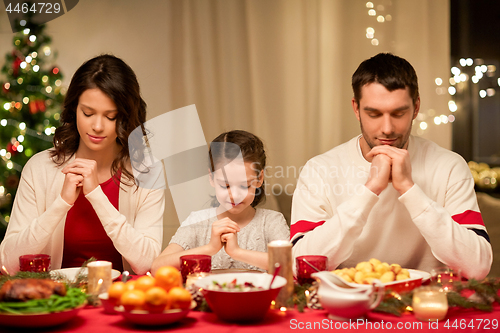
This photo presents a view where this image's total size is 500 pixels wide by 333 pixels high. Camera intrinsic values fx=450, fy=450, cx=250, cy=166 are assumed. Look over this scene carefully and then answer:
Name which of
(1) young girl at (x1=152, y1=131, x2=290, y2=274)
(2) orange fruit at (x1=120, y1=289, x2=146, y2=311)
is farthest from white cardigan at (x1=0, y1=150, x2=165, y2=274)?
(2) orange fruit at (x1=120, y1=289, x2=146, y2=311)

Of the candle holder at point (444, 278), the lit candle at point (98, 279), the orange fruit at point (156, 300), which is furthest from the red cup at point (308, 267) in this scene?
the lit candle at point (98, 279)

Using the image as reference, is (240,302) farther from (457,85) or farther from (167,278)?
(457,85)

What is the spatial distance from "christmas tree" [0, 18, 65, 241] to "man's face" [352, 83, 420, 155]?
2695mm

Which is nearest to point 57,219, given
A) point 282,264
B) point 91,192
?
point 91,192

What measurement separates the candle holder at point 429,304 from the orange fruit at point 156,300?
57cm

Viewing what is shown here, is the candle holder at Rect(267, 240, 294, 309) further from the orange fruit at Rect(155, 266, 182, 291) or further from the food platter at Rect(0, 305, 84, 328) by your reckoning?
the food platter at Rect(0, 305, 84, 328)

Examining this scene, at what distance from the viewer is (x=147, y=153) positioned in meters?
2.18

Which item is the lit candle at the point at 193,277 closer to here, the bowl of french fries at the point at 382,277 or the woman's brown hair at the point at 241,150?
Result: the bowl of french fries at the point at 382,277

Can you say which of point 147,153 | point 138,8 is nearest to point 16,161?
point 138,8

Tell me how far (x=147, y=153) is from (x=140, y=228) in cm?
41

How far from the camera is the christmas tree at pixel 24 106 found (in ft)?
11.4

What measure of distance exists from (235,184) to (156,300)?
1014 millimetres

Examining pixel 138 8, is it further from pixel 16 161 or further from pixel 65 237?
pixel 65 237

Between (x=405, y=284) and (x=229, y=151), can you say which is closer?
(x=405, y=284)
